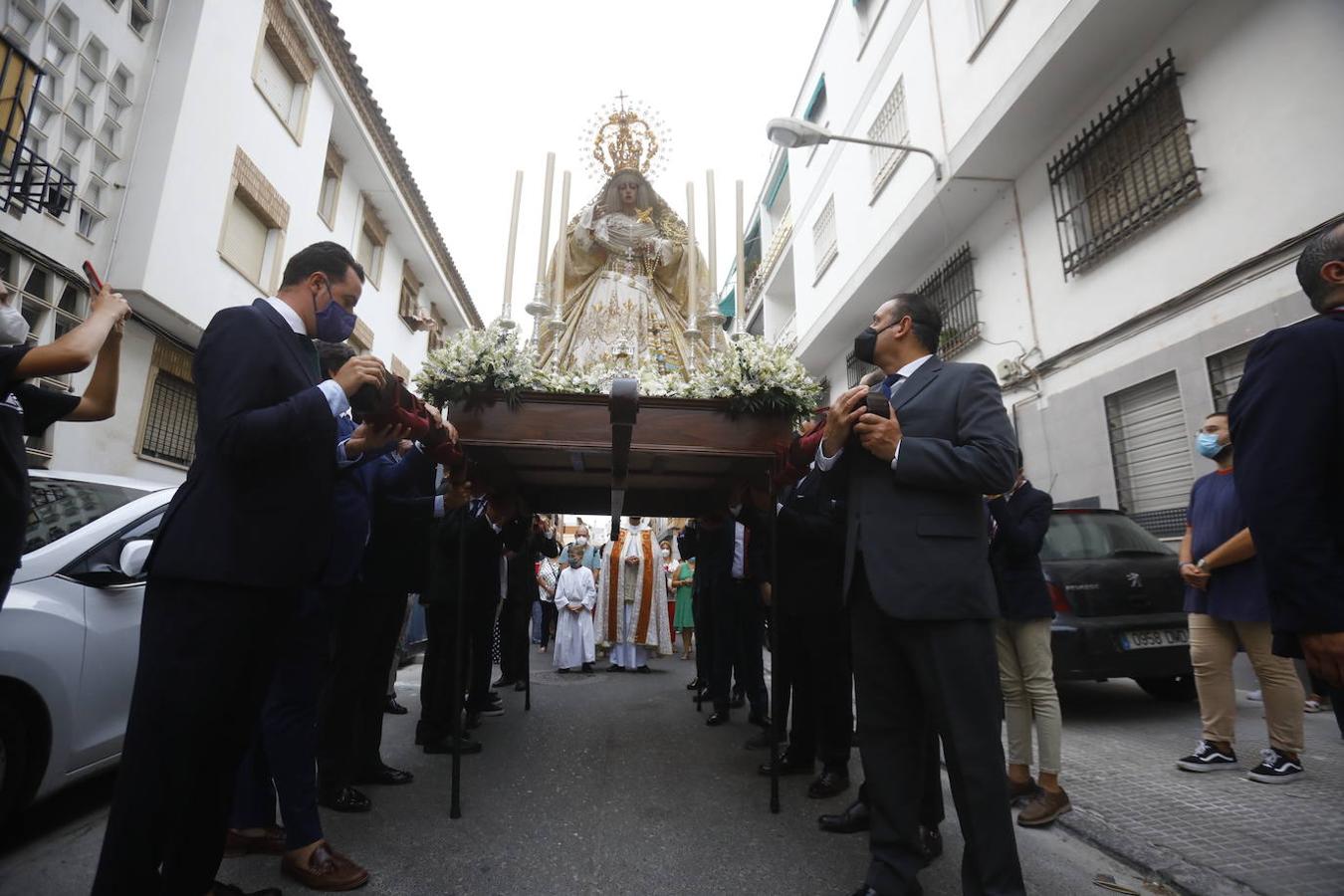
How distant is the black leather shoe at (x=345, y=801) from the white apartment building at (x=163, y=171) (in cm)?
285

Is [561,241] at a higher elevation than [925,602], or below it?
higher

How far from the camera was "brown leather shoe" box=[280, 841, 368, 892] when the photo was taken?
2383 millimetres

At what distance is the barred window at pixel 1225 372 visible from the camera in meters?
5.78

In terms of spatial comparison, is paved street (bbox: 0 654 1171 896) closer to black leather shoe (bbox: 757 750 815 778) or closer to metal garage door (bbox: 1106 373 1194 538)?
black leather shoe (bbox: 757 750 815 778)

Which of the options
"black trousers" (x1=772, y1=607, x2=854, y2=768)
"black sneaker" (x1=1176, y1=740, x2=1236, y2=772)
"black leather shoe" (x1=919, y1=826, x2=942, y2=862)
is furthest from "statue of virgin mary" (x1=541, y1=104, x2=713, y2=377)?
"black sneaker" (x1=1176, y1=740, x2=1236, y2=772)

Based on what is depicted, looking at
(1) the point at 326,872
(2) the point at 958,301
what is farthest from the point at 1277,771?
(2) the point at 958,301

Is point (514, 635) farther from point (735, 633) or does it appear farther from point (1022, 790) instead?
point (1022, 790)

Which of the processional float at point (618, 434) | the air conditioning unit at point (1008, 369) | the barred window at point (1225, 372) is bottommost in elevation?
the processional float at point (618, 434)

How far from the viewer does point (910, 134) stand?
1044cm

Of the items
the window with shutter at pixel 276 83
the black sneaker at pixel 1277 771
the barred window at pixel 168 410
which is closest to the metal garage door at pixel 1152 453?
the black sneaker at pixel 1277 771

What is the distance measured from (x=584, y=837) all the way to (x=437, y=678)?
1993 millimetres

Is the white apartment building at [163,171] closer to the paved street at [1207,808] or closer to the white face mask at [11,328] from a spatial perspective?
the white face mask at [11,328]

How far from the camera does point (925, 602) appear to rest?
81.4 inches

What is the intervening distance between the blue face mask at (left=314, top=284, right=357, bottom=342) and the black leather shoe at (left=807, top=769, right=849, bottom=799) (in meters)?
3.03
